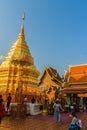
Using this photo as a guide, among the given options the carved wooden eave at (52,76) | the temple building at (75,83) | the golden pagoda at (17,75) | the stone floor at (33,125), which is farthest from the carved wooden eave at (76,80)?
the stone floor at (33,125)

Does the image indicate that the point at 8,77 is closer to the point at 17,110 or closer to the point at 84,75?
the point at 84,75

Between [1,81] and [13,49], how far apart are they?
6.02m

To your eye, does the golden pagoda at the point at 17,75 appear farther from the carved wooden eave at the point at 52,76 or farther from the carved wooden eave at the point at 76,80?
the carved wooden eave at the point at 76,80

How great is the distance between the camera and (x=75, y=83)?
83.0ft

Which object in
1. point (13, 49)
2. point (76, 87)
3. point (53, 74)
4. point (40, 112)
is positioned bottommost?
point (40, 112)

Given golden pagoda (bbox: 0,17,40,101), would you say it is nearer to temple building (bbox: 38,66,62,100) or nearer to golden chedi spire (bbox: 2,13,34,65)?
golden chedi spire (bbox: 2,13,34,65)

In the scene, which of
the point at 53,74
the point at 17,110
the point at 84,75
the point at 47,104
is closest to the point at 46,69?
the point at 53,74

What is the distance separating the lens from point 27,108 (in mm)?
16656

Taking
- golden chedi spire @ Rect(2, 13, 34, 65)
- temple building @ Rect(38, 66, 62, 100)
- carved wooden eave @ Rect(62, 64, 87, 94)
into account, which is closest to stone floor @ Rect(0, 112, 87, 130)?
carved wooden eave @ Rect(62, 64, 87, 94)

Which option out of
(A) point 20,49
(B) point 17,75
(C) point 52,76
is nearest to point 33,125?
(C) point 52,76

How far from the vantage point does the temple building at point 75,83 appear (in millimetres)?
24047

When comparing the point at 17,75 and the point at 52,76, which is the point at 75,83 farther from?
the point at 17,75

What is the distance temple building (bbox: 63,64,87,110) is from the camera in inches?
947

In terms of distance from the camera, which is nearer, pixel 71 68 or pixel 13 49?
pixel 71 68
